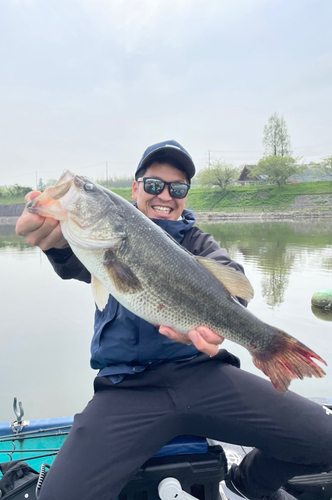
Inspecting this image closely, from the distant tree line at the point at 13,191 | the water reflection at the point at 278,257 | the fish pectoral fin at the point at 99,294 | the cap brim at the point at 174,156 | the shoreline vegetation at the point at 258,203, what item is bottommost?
the water reflection at the point at 278,257

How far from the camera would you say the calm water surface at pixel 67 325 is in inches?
193

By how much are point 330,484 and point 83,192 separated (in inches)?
104

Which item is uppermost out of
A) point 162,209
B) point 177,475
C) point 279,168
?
point 279,168

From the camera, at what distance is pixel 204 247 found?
114 inches

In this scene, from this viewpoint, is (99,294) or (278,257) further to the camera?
(278,257)

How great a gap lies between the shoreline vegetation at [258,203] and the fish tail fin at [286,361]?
143 feet

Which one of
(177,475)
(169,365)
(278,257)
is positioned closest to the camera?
(177,475)

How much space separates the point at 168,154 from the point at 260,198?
5735cm

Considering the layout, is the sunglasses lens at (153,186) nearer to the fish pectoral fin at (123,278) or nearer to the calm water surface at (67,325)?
the fish pectoral fin at (123,278)

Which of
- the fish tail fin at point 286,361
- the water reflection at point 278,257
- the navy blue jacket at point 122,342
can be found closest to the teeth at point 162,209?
the navy blue jacket at point 122,342

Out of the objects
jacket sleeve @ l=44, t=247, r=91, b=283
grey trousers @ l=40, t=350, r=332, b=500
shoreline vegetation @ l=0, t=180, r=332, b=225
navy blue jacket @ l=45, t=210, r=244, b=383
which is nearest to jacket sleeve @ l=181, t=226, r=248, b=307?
navy blue jacket @ l=45, t=210, r=244, b=383

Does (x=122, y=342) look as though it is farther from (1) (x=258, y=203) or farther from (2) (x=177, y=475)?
(1) (x=258, y=203)

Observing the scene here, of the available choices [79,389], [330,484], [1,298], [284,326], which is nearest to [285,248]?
[284,326]

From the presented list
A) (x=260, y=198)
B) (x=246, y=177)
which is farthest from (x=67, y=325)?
(x=246, y=177)
